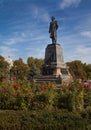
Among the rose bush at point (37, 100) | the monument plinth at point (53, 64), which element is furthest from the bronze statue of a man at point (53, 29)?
the rose bush at point (37, 100)

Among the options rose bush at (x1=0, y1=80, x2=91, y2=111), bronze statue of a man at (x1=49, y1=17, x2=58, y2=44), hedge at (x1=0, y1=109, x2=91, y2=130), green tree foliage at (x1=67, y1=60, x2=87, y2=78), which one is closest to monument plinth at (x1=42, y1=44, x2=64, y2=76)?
bronze statue of a man at (x1=49, y1=17, x2=58, y2=44)

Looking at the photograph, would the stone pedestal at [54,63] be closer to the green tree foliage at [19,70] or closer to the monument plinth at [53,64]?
the monument plinth at [53,64]

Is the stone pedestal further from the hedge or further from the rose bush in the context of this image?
the hedge

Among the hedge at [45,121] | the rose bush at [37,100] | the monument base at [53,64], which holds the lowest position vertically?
the hedge at [45,121]

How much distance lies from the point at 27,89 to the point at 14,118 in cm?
319

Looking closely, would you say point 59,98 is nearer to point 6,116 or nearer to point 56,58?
point 6,116

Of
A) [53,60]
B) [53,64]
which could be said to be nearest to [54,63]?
[53,64]

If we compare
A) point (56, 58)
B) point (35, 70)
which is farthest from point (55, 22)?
point (35, 70)

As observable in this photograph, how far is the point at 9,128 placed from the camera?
643 centimetres

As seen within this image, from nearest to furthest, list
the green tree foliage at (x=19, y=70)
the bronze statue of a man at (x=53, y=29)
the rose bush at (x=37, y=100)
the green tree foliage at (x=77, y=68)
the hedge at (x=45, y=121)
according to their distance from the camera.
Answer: the hedge at (x=45, y=121), the rose bush at (x=37, y=100), the bronze statue of a man at (x=53, y=29), the green tree foliage at (x=77, y=68), the green tree foliage at (x=19, y=70)

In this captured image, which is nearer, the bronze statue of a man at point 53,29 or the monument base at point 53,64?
the monument base at point 53,64

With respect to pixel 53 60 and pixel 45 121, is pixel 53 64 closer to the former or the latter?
pixel 53 60

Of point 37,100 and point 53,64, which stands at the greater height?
point 53,64

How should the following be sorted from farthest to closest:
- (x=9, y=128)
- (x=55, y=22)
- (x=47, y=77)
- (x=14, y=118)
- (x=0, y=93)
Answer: (x=55, y=22), (x=47, y=77), (x=0, y=93), (x=14, y=118), (x=9, y=128)
